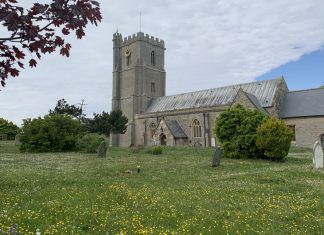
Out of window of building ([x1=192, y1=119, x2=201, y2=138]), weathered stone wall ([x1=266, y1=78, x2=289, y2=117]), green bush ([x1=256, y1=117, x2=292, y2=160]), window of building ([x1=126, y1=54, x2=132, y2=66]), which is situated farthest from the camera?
window of building ([x1=126, y1=54, x2=132, y2=66])

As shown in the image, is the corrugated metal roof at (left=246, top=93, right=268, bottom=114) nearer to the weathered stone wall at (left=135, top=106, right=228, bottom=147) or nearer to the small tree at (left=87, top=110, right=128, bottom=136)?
the weathered stone wall at (left=135, top=106, right=228, bottom=147)

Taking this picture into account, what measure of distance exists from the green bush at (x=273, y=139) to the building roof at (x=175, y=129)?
2179 centimetres

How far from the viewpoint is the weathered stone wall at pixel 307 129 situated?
3756 cm

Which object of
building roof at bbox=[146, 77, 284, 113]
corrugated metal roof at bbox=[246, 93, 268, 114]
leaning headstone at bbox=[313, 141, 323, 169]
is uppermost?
building roof at bbox=[146, 77, 284, 113]

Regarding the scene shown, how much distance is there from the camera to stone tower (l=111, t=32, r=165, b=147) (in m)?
58.2

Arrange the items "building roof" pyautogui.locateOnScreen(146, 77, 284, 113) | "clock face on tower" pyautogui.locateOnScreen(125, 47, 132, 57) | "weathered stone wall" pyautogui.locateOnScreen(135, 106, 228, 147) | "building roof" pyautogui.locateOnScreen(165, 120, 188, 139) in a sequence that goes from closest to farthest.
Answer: "building roof" pyautogui.locateOnScreen(146, 77, 284, 113), "weathered stone wall" pyautogui.locateOnScreen(135, 106, 228, 147), "building roof" pyautogui.locateOnScreen(165, 120, 188, 139), "clock face on tower" pyautogui.locateOnScreen(125, 47, 132, 57)

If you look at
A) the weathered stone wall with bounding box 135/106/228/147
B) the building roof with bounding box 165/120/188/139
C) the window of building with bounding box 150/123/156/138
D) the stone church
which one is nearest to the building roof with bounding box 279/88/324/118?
the stone church

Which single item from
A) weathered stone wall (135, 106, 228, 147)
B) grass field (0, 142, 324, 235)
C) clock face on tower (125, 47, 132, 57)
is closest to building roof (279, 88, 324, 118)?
weathered stone wall (135, 106, 228, 147)

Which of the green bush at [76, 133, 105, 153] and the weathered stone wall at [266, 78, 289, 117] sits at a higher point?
the weathered stone wall at [266, 78, 289, 117]

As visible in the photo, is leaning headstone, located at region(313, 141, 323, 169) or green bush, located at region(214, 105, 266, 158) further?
green bush, located at region(214, 105, 266, 158)

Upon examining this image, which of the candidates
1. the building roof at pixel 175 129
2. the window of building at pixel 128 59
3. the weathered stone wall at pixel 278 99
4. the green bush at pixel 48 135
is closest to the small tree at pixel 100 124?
the building roof at pixel 175 129

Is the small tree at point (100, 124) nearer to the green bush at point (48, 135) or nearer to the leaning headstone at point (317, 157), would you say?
the green bush at point (48, 135)

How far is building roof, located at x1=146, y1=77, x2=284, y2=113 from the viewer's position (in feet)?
140

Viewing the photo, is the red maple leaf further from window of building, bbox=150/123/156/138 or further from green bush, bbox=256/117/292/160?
window of building, bbox=150/123/156/138
